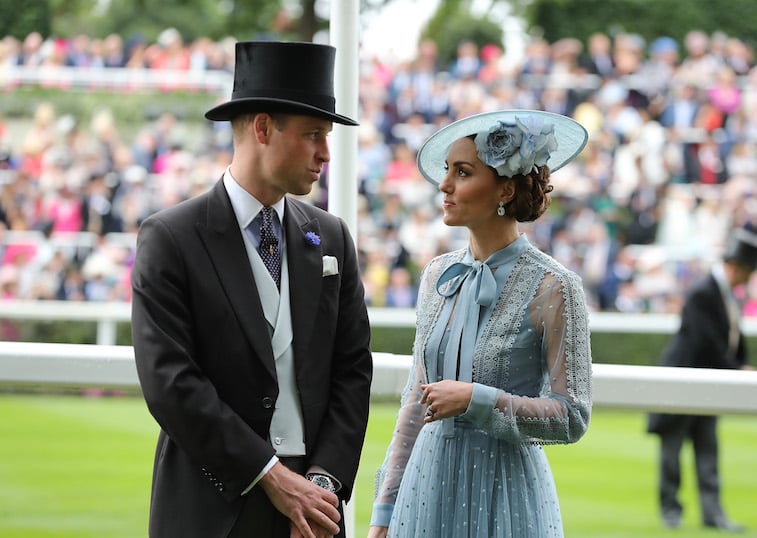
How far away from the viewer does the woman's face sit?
9.05 ft

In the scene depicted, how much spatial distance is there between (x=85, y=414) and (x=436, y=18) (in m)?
13.6

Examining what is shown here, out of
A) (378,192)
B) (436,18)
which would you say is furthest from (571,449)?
(436,18)

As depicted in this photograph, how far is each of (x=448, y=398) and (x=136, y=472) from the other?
6276mm

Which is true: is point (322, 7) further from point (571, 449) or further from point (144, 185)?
point (571, 449)

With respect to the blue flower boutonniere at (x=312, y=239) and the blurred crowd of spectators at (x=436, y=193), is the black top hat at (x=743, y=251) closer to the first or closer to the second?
the blue flower boutonniere at (x=312, y=239)

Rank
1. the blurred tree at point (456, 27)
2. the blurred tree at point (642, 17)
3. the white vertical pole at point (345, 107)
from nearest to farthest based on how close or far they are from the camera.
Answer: the white vertical pole at point (345, 107) < the blurred tree at point (456, 27) < the blurred tree at point (642, 17)

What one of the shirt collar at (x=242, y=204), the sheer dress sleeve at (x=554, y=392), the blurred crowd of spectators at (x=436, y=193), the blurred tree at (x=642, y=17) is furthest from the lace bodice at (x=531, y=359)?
the blurred tree at (x=642, y=17)

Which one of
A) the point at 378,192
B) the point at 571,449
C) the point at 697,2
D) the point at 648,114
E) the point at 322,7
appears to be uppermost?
the point at 697,2

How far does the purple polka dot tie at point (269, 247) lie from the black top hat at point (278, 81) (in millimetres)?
232

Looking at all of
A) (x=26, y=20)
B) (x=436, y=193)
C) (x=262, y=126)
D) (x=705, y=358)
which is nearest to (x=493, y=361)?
(x=262, y=126)

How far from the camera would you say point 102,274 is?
45.3 feet

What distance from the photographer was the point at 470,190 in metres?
2.76

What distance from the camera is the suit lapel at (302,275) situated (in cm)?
264

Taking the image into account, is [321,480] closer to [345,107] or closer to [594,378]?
[594,378]
